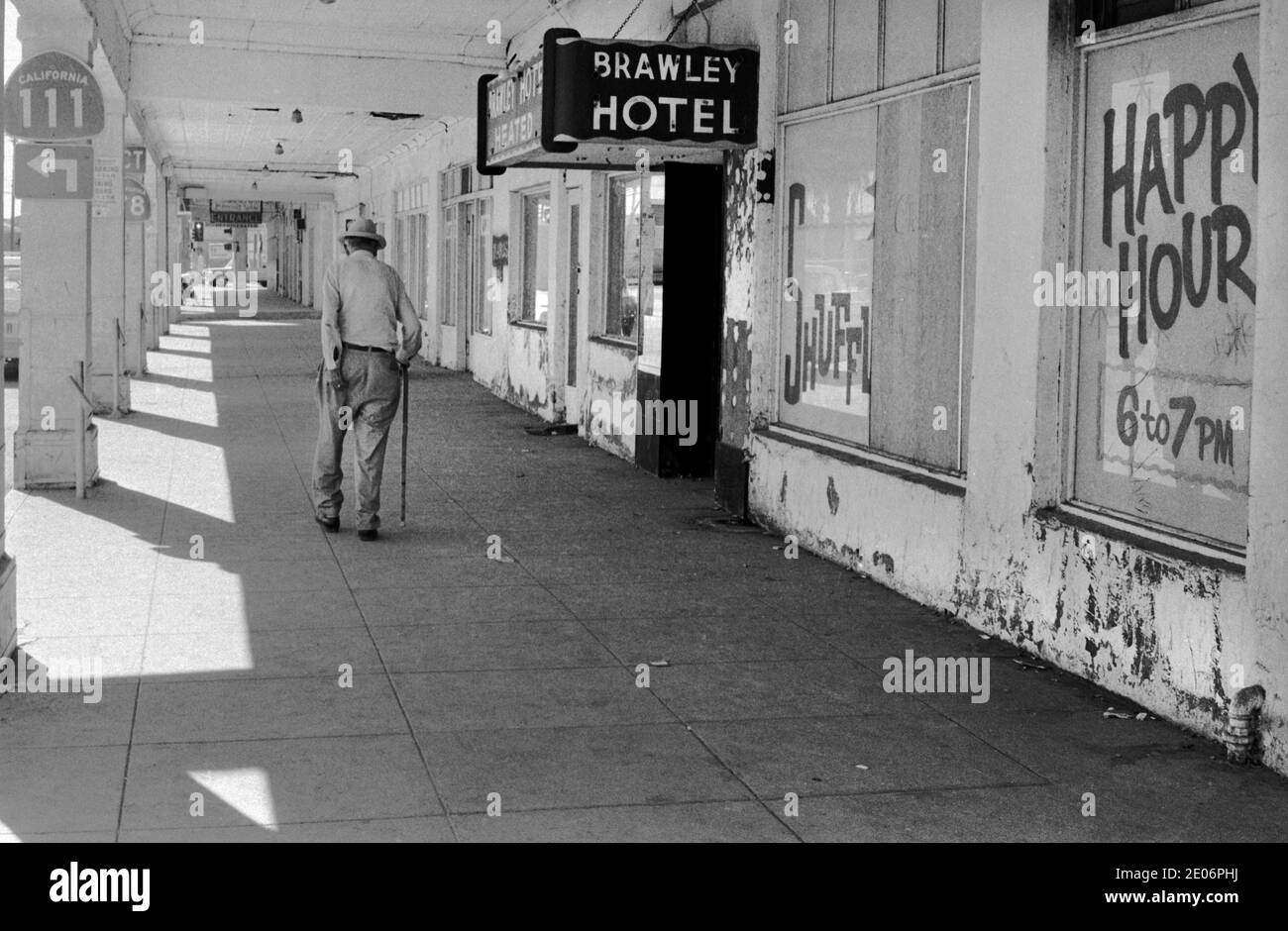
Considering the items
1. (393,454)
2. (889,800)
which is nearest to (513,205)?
(393,454)

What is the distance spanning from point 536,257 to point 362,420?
979 centimetres

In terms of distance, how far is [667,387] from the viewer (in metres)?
13.1

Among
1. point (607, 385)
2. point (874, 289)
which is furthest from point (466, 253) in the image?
point (874, 289)

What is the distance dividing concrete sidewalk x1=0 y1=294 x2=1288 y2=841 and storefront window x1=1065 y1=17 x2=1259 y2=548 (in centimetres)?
93

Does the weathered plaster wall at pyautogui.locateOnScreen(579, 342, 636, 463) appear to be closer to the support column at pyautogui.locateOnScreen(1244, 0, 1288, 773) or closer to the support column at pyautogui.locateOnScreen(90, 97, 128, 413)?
the support column at pyautogui.locateOnScreen(90, 97, 128, 413)

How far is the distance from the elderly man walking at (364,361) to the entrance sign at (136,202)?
481 inches

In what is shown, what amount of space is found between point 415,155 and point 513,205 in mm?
9485

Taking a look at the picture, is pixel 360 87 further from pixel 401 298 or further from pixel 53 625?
pixel 53 625

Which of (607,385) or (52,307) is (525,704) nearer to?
(52,307)

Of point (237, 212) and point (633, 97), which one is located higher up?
point (237, 212)

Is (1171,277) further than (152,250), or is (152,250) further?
(152,250)

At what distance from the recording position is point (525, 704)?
623 centimetres

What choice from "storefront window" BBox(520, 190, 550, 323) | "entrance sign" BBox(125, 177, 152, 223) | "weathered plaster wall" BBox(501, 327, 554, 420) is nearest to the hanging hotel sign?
"weathered plaster wall" BBox(501, 327, 554, 420)

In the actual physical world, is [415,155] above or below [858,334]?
above
